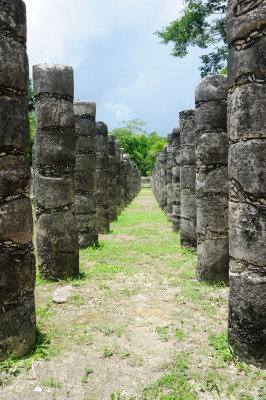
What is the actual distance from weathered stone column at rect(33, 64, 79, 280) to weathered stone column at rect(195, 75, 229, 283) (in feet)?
8.44

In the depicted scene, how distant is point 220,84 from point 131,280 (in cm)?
407

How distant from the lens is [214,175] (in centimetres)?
612

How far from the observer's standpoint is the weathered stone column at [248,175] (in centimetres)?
346

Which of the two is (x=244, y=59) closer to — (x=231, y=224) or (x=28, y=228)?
(x=231, y=224)

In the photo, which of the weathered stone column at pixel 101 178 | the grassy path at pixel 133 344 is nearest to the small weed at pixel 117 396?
the grassy path at pixel 133 344

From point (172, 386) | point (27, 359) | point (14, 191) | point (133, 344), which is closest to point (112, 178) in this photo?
point (133, 344)

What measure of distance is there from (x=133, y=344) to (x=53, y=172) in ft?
11.7

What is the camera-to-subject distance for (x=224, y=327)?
457 centimetres

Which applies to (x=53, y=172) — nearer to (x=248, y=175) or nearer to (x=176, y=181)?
(x=248, y=175)

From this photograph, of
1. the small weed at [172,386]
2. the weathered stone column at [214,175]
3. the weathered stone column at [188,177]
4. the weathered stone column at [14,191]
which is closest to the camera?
the small weed at [172,386]

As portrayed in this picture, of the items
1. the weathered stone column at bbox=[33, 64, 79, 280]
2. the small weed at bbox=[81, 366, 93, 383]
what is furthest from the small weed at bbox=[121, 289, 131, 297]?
the small weed at bbox=[81, 366, 93, 383]

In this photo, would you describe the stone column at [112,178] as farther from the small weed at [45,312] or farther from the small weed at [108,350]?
the small weed at [108,350]

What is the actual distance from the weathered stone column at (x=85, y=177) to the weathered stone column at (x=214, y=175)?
12.9 ft

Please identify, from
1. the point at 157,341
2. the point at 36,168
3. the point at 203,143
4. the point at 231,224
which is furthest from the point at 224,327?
the point at 36,168
